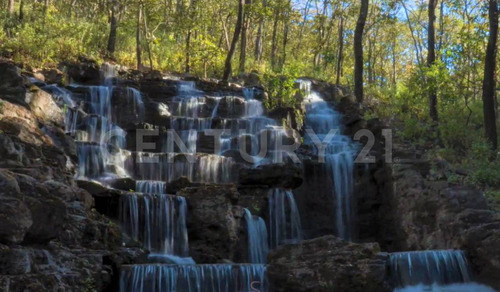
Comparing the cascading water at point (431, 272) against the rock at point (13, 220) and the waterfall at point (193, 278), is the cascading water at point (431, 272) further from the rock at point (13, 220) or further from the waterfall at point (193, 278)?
the rock at point (13, 220)

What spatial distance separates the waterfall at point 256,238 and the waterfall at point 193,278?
3146mm

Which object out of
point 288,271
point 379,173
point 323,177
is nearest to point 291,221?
point 323,177

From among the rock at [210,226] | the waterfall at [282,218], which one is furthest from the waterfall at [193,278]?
the waterfall at [282,218]

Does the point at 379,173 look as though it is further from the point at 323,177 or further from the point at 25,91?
the point at 25,91

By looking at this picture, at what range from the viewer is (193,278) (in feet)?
30.9

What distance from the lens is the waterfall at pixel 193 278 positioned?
914 cm

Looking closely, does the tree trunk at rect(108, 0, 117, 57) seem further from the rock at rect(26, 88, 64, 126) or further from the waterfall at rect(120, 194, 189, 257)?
the waterfall at rect(120, 194, 189, 257)

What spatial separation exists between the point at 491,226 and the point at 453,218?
3.81 feet

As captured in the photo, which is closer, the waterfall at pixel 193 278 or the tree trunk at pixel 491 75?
the waterfall at pixel 193 278

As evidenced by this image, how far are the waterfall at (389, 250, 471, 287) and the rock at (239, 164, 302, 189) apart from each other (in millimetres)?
4280

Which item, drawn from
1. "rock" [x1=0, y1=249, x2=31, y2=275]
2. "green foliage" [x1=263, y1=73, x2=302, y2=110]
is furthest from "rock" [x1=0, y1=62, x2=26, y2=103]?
"green foliage" [x1=263, y1=73, x2=302, y2=110]

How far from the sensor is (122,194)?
11.8 metres

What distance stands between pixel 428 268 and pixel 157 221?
19.8ft

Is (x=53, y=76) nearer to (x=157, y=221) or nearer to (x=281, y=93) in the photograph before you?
(x=281, y=93)
